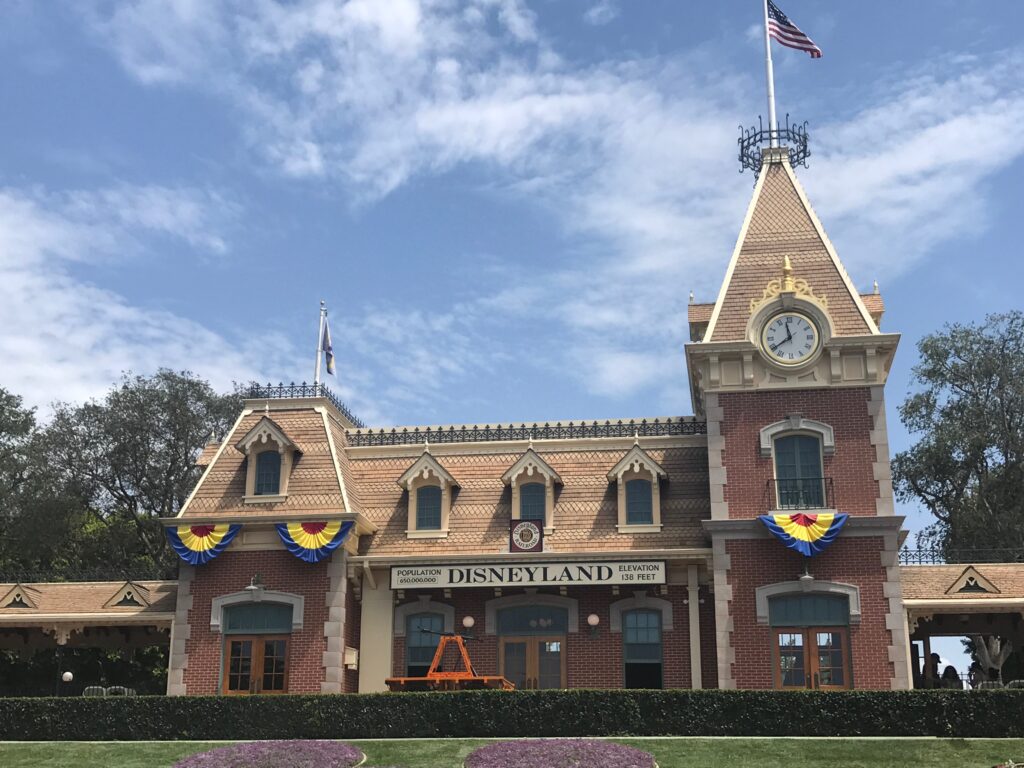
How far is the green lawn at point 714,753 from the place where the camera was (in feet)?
64.2

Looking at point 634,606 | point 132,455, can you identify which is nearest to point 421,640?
point 634,606


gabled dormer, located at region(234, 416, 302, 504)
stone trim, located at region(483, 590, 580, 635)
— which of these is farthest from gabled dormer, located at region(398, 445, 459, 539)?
gabled dormer, located at region(234, 416, 302, 504)

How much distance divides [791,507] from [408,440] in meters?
11.0

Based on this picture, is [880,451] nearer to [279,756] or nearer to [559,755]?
[559,755]

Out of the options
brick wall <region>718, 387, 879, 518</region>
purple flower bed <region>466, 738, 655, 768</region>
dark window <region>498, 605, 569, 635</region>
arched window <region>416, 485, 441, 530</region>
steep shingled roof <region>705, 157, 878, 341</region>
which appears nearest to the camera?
purple flower bed <region>466, 738, 655, 768</region>

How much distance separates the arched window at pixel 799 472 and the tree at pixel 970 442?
19.5 metres

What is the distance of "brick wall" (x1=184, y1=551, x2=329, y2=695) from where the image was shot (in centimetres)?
2789

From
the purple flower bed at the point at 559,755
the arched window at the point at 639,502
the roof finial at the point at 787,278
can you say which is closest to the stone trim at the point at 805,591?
the arched window at the point at 639,502

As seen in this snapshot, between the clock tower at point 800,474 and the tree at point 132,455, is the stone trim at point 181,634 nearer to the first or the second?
the clock tower at point 800,474

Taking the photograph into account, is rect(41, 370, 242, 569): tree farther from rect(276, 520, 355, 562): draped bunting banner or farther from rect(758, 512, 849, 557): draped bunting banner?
rect(758, 512, 849, 557): draped bunting banner

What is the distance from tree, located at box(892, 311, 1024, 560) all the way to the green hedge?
23.8 m

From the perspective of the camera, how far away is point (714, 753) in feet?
66.4

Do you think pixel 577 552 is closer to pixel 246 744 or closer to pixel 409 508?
pixel 409 508

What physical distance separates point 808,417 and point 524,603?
8443mm
